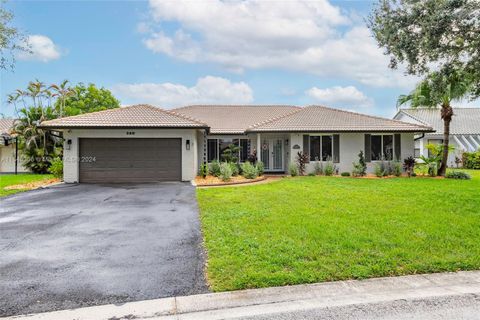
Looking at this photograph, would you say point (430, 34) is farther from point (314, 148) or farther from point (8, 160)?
point (8, 160)

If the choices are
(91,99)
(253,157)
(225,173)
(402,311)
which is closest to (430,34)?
(402,311)

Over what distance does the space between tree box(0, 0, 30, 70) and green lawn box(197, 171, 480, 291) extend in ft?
22.8

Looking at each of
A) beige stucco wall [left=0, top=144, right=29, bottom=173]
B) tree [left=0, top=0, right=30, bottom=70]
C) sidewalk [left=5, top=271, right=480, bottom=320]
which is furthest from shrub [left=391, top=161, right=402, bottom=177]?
beige stucco wall [left=0, top=144, right=29, bottom=173]

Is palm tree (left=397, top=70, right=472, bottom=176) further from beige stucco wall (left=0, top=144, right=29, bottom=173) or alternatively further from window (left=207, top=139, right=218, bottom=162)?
beige stucco wall (left=0, top=144, right=29, bottom=173)

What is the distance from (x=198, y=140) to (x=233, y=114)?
564cm

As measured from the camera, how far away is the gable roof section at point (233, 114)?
21644mm

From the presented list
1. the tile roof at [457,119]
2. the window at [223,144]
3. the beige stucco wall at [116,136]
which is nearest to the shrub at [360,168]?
the window at [223,144]

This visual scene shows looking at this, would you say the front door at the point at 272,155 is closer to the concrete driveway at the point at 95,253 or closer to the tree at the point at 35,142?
the concrete driveway at the point at 95,253

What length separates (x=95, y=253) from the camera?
5418 mm

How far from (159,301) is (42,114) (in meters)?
24.1

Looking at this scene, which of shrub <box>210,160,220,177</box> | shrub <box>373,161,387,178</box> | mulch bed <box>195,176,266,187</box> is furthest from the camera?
shrub <box>373,161,387,178</box>

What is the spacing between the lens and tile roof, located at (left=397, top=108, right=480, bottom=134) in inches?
1180

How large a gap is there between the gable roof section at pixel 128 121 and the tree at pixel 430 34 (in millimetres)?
9308

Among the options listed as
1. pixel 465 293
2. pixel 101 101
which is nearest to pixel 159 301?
pixel 465 293
